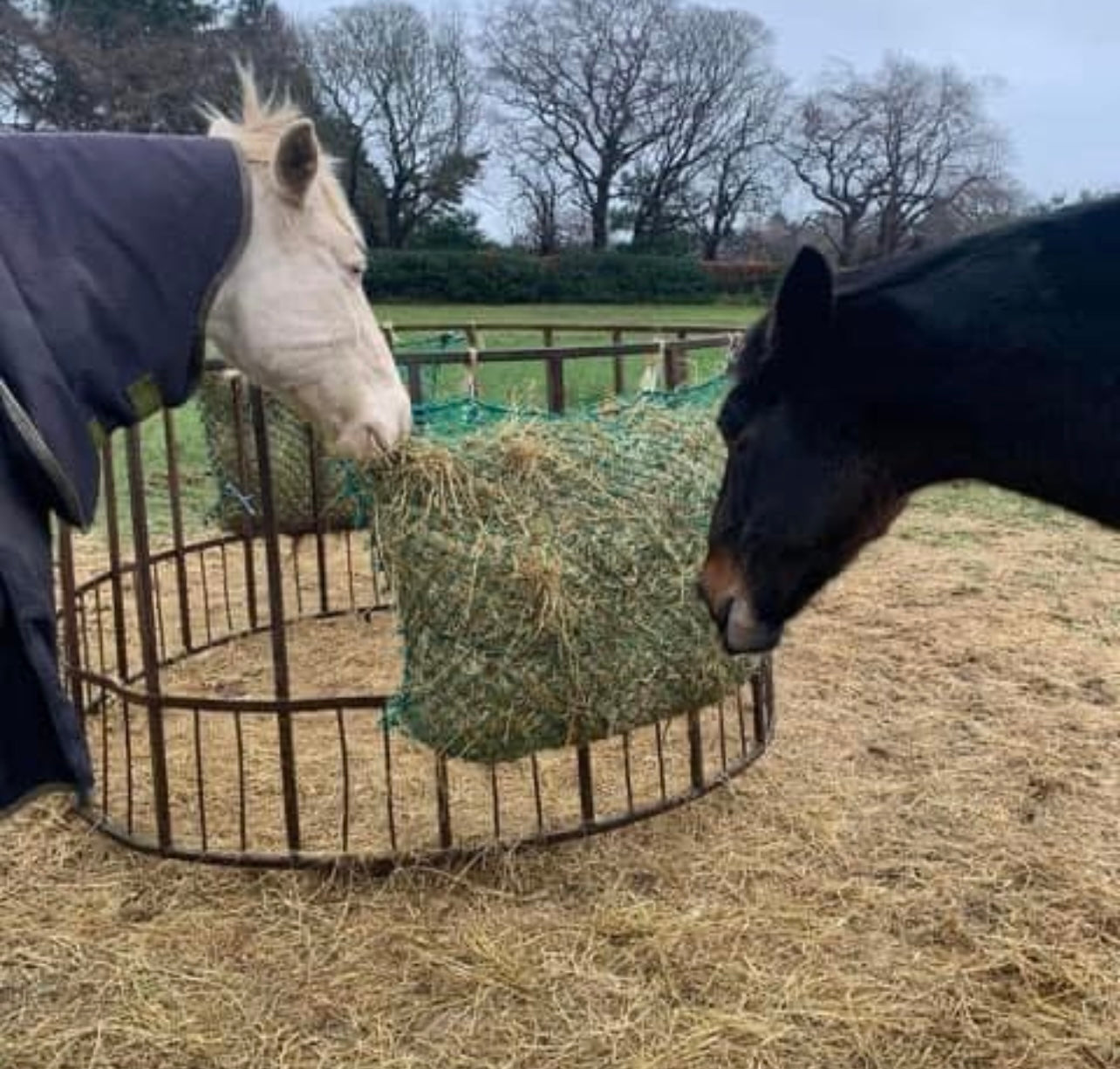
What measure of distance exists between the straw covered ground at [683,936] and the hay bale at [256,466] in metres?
1.60

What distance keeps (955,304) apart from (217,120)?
4.24ft

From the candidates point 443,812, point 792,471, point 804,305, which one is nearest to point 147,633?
point 443,812

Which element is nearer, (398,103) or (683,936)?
(683,936)

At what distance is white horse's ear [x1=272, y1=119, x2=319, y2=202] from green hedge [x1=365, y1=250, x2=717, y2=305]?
28.3 meters

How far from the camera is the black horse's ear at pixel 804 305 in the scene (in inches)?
66.9

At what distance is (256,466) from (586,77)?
43.9 m

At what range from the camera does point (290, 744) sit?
312 cm

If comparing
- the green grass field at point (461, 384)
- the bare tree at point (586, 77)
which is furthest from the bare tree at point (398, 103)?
the green grass field at point (461, 384)

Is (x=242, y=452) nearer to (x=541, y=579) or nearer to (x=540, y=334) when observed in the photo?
(x=541, y=579)

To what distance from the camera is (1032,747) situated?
386cm

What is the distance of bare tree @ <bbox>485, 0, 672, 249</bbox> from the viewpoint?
144 ft

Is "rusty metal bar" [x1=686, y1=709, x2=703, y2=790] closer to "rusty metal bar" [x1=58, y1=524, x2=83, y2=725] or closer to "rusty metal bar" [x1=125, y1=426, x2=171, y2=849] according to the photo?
"rusty metal bar" [x1=125, y1=426, x2=171, y2=849]

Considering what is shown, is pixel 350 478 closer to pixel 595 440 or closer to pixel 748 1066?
pixel 595 440

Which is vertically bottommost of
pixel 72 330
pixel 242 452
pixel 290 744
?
pixel 290 744
